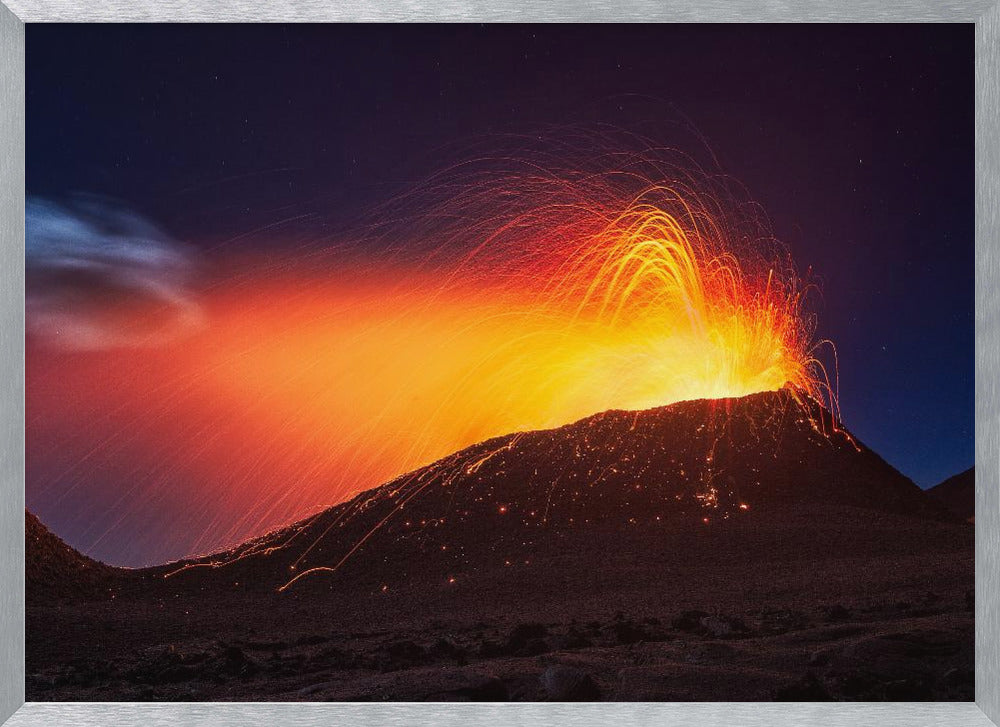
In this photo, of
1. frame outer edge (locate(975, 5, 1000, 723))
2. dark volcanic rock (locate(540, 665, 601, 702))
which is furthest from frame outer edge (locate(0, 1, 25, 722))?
frame outer edge (locate(975, 5, 1000, 723))

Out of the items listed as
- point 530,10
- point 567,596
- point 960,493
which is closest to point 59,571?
point 567,596

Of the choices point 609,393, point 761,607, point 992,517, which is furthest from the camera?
point 609,393

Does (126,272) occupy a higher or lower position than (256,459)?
higher

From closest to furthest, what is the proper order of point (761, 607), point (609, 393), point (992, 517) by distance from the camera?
point (992, 517)
point (761, 607)
point (609, 393)

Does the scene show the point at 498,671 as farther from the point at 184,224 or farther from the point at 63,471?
the point at 184,224

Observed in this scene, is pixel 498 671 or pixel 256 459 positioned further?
pixel 256 459

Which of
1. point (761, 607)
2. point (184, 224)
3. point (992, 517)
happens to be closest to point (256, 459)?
point (184, 224)

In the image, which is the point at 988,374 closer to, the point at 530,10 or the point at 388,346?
the point at 530,10
